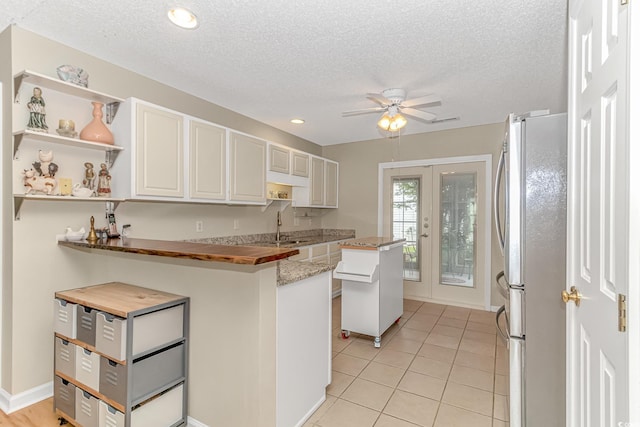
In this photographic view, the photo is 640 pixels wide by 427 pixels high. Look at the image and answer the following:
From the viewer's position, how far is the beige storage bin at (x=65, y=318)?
Result: 1822 mm

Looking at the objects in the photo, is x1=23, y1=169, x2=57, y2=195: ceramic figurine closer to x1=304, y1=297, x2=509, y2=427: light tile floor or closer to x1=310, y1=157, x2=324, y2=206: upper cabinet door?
x1=304, y1=297, x2=509, y2=427: light tile floor

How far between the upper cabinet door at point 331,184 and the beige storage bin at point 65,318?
143 inches

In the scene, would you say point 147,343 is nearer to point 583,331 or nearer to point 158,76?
point 583,331

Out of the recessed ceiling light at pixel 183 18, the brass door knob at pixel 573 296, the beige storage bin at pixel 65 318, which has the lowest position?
the beige storage bin at pixel 65 318

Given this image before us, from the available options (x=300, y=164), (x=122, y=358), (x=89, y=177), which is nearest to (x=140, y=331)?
(x=122, y=358)

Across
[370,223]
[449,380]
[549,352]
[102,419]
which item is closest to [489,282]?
[370,223]

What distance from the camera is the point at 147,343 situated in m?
1.65

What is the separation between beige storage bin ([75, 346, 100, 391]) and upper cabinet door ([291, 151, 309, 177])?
2.98 meters

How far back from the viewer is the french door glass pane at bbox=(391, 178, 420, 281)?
4727 mm

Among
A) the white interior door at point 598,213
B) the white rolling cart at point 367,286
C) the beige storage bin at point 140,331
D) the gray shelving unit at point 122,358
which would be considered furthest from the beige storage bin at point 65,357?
the white interior door at point 598,213

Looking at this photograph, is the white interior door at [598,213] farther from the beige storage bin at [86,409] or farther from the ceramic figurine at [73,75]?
the ceramic figurine at [73,75]

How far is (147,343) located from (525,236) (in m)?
2.16

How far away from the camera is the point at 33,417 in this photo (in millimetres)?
1967

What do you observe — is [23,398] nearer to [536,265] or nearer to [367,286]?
[367,286]
